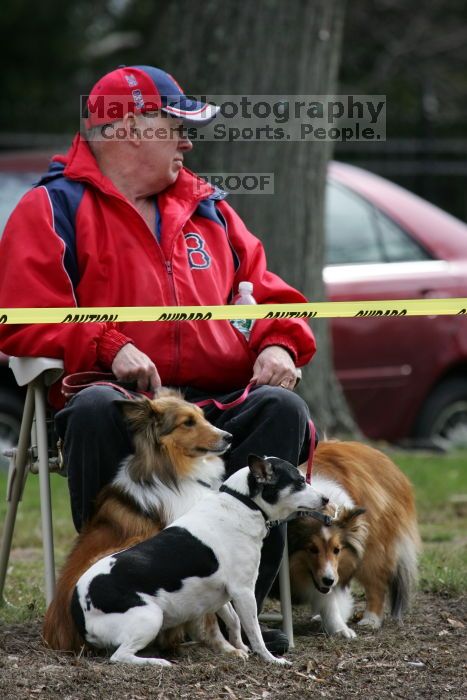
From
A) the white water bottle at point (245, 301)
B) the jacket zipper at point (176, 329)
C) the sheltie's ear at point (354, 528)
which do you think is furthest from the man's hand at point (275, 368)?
the sheltie's ear at point (354, 528)

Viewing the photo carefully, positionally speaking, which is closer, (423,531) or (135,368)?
(135,368)

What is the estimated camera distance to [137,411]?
408cm

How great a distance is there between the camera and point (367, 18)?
57.7 feet

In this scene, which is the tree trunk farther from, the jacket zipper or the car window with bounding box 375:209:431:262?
the jacket zipper

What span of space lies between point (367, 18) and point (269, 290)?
45.0 ft

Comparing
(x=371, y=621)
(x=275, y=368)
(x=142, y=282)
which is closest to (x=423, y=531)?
(x=371, y=621)

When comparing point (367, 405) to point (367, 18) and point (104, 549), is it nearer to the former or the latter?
point (104, 549)

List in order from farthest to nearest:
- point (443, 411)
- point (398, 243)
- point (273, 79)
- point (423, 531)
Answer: point (443, 411) → point (398, 243) → point (273, 79) → point (423, 531)

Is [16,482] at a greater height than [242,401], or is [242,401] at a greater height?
[242,401]

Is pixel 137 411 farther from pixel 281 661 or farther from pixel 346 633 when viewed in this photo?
pixel 346 633

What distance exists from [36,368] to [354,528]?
1.30 meters

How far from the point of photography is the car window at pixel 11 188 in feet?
26.3

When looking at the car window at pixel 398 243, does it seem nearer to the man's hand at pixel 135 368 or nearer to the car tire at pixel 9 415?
the car tire at pixel 9 415

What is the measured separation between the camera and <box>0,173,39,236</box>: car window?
801 cm
